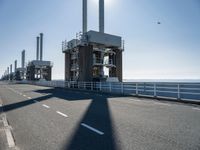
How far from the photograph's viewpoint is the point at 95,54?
40031mm

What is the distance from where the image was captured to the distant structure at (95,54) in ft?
118

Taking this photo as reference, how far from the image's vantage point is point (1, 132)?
636cm

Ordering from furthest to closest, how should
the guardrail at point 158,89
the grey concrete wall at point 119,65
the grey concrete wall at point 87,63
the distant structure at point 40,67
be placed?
the distant structure at point 40,67 < the grey concrete wall at point 119,65 < the grey concrete wall at point 87,63 < the guardrail at point 158,89

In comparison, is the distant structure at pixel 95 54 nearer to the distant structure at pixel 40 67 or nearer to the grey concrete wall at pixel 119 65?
the grey concrete wall at pixel 119 65

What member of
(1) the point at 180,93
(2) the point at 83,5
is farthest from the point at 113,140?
(2) the point at 83,5

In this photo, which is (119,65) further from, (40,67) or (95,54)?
(40,67)

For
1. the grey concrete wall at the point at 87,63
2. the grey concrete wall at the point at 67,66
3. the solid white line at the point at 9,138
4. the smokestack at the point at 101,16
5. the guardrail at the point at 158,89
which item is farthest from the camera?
the grey concrete wall at the point at 67,66

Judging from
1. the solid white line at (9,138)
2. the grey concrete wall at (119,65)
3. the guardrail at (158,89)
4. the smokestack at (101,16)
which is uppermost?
the smokestack at (101,16)

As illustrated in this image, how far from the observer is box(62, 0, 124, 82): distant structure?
35906 millimetres

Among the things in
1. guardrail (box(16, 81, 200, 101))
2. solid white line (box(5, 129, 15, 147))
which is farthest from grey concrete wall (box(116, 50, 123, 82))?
solid white line (box(5, 129, 15, 147))

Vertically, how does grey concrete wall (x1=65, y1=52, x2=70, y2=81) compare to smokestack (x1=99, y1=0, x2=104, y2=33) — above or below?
below

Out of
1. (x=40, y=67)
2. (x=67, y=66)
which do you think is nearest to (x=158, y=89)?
(x=67, y=66)

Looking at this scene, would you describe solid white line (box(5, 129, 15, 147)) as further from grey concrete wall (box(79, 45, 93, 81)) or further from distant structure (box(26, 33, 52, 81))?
distant structure (box(26, 33, 52, 81))

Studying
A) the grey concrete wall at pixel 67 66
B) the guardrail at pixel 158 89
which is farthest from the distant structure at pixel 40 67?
the guardrail at pixel 158 89
